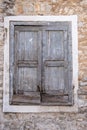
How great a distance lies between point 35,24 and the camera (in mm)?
6566

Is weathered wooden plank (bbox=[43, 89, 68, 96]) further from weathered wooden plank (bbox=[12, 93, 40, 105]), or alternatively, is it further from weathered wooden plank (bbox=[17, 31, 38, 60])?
weathered wooden plank (bbox=[17, 31, 38, 60])

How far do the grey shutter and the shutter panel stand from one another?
13 cm

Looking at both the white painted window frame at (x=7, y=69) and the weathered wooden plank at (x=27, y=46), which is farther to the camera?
the weathered wooden plank at (x=27, y=46)

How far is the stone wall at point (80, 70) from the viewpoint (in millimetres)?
6434

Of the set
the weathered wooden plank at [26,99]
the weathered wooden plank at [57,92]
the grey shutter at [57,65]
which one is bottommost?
the weathered wooden plank at [26,99]

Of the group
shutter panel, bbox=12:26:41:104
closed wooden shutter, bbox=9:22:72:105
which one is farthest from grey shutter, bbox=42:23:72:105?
shutter panel, bbox=12:26:41:104

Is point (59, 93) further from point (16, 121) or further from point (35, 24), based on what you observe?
point (35, 24)

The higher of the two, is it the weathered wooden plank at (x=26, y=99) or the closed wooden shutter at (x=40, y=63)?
the closed wooden shutter at (x=40, y=63)

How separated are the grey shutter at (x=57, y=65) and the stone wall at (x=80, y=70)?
0.69 feet

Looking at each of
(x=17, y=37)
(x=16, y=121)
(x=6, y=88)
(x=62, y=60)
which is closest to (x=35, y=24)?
(x=17, y=37)

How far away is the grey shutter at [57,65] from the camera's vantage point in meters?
6.50

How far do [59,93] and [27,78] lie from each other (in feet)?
2.06

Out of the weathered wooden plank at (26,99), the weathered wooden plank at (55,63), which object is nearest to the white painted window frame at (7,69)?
the weathered wooden plank at (26,99)

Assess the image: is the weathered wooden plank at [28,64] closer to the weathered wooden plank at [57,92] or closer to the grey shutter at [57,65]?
the grey shutter at [57,65]
